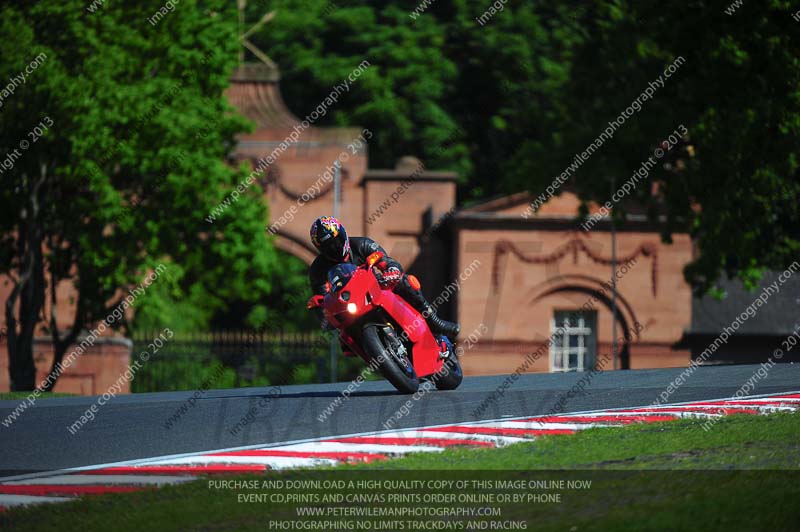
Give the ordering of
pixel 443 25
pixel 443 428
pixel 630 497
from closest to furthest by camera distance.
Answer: pixel 630 497 < pixel 443 428 < pixel 443 25

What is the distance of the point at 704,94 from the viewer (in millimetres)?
28188

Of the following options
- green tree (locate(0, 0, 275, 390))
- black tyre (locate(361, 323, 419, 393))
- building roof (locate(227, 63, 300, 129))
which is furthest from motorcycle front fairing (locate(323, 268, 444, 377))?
building roof (locate(227, 63, 300, 129))

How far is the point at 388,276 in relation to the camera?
1438 centimetres

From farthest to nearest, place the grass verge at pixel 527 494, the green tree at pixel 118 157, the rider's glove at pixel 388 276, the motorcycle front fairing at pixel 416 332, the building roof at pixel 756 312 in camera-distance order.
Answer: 1. the building roof at pixel 756 312
2. the green tree at pixel 118 157
3. the motorcycle front fairing at pixel 416 332
4. the rider's glove at pixel 388 276
5. the grass verge at pixel 527 494

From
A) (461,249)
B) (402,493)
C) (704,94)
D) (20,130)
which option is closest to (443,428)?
(402,493)

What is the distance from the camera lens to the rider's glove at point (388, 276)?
14375 millimetres

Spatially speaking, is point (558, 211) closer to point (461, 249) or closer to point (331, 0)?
point (461, 249)

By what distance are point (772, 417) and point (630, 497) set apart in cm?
423

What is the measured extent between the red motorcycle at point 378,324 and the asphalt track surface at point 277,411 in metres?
0.36

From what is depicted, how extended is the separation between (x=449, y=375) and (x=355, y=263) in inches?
69.0

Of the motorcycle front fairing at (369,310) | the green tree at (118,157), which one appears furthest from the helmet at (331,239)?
the green tree at (118,157)

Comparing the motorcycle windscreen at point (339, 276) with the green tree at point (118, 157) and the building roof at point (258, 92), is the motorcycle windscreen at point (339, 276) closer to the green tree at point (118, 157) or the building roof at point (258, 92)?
the green tree at point (118, 157)

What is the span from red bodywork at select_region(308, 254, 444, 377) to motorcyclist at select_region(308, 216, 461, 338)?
3.6 inches

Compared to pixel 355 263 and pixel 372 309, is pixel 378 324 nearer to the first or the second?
pixel 372 309
